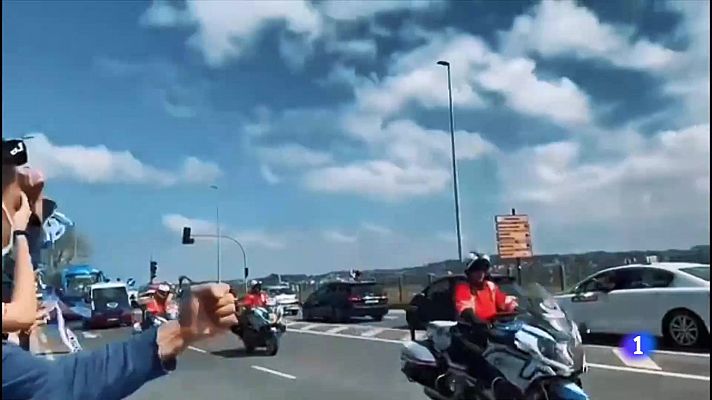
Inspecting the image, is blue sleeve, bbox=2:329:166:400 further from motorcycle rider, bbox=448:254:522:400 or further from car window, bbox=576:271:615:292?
car window, bbox=576:271:615:292

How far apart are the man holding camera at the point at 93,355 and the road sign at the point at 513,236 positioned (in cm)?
58

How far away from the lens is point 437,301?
1.60 metres

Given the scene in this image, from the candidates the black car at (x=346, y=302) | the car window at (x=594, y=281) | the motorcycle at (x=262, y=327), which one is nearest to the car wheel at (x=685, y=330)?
the car window at (x=594, y=281)

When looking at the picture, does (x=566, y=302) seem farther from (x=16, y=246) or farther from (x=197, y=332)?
(x=16, y=246)

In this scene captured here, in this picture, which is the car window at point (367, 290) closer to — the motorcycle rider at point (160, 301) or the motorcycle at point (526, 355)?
the motorcycle at point (526, 355)

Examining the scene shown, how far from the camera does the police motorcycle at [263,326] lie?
1.80 metres

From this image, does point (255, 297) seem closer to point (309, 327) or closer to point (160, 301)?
point (160, 301)

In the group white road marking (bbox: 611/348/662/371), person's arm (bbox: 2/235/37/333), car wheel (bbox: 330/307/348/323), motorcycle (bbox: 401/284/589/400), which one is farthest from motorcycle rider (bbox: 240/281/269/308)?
white road marking (bbox: 611/348/662/371)

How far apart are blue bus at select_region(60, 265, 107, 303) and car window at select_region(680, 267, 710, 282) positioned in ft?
4.31

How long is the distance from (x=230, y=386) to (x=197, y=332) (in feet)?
3.48

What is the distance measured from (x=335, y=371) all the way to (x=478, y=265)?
952mm

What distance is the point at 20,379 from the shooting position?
114cm

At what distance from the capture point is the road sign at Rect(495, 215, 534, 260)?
5.03 ft

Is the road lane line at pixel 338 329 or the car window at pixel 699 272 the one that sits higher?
the car window at pixel 699 272
